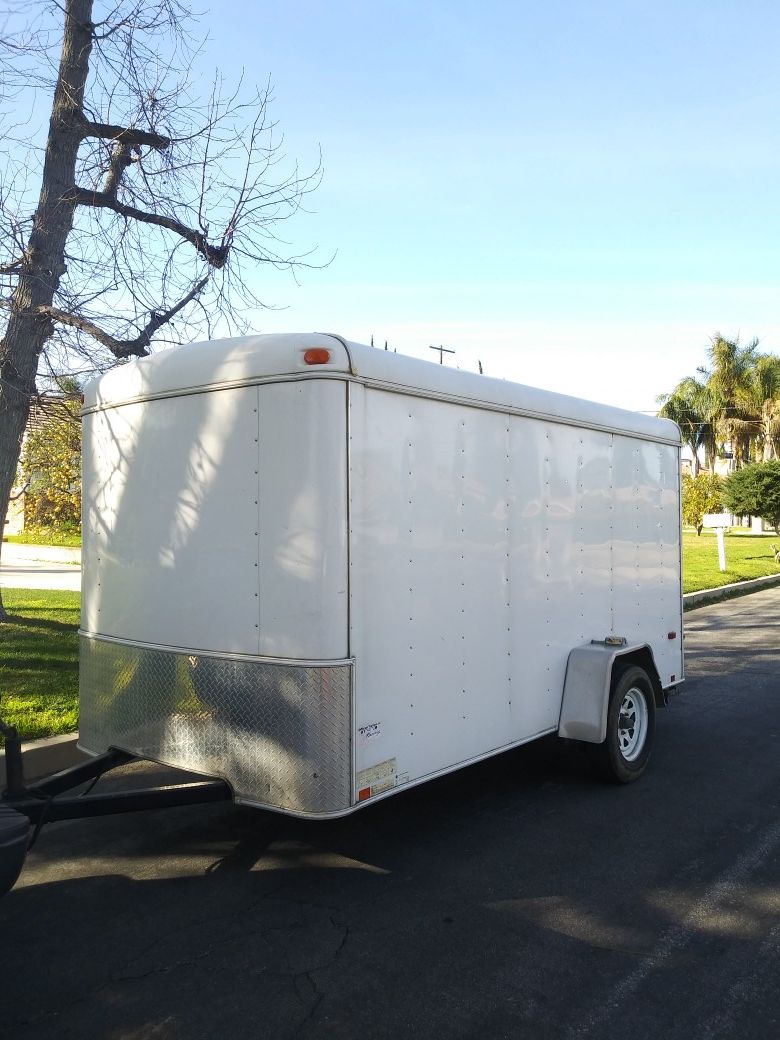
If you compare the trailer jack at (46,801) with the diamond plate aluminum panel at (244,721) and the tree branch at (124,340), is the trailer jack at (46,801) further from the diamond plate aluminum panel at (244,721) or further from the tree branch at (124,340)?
the tree branch at (124,340)

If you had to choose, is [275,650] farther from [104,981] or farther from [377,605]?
[104,981]

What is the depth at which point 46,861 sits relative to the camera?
472 centimetres

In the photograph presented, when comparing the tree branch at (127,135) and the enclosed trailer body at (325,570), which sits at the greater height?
the tree branch at (127,135)

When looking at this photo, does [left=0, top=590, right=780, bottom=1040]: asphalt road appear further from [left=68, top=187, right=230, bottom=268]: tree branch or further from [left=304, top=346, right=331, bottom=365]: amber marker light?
[left=68, top=187, right=230, bottom=268]: tree branch

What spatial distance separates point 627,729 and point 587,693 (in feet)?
2.74

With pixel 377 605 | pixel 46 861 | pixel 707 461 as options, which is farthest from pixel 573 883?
pixel 707 461

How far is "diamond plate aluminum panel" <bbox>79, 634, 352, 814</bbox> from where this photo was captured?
3936 mm

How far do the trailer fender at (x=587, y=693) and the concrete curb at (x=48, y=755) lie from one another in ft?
11.3

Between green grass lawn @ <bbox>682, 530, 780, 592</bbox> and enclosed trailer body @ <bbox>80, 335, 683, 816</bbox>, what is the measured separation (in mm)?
10069

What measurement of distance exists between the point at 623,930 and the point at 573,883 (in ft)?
1.66

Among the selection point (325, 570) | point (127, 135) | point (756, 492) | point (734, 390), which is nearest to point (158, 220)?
point (127, 135)

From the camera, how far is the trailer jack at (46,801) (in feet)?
11.2

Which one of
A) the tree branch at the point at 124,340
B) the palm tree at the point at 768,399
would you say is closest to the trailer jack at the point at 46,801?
the tree branch at the point at 124,340

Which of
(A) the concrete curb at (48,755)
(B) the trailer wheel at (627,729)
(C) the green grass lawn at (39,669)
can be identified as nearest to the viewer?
(B) the trailer wheel at (627,729)
